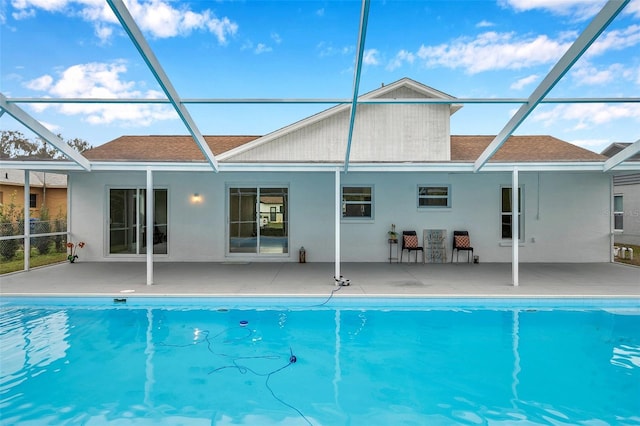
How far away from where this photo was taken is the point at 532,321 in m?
5.73

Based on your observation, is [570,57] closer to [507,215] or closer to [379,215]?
[379,215]

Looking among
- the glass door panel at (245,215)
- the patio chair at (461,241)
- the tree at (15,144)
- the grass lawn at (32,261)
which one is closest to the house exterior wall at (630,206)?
the patio chair at (461,241)

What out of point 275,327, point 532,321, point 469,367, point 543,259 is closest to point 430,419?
point 469,367

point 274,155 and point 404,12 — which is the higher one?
point 404,12

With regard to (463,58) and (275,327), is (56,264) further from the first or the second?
(463,58)

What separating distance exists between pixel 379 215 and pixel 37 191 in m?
17.3

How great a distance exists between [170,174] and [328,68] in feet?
17.6

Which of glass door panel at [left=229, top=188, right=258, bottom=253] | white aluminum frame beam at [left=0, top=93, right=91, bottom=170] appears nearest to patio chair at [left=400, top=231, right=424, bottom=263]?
glass door panel at [left=229, top=188, right=258, bottom=253]

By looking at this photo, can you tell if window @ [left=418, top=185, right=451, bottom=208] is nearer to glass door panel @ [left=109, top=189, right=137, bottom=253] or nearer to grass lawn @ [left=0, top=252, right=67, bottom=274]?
glass door panel @ [left=109, top=189, right=137, bottom=253]

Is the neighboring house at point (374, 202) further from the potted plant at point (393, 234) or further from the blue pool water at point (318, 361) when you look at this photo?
the blue pool water at point (318, 361)

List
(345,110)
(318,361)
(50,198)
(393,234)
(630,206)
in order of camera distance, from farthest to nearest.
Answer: (50,198) → (630,206) → (345,110) → (393,234) → (318,361)

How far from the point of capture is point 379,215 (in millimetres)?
10258

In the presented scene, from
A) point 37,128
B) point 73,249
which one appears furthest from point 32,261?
point 37,128

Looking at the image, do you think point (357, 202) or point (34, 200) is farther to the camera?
point (34, 200)
